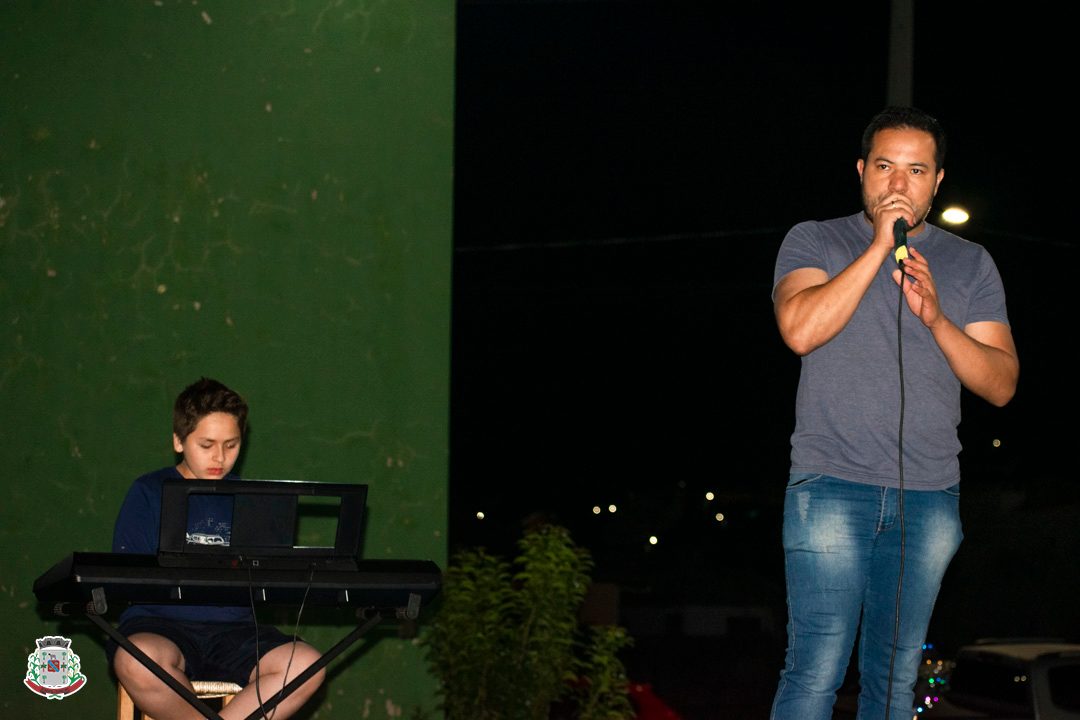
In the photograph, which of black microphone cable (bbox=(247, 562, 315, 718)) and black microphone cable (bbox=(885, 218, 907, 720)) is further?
black microphone cable (bbox=(247, 562, 315, 718))

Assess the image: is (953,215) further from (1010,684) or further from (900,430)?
(900,430)

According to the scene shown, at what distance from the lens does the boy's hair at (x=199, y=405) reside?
3.46m

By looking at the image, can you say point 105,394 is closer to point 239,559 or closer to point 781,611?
point 239,559

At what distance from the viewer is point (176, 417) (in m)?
3.50

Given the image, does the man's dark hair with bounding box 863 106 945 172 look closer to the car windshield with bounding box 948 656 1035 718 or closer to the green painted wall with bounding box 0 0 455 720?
the green painted wall with bounding box 0 0 455 720

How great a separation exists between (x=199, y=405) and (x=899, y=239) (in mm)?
1913

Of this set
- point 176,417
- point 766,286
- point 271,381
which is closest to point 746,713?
point 766,286

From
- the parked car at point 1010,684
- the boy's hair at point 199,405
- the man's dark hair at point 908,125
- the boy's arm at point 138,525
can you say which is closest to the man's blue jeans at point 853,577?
the man's dark hair at point 908,125

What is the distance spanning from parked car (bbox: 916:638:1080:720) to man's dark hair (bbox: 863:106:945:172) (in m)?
8.18

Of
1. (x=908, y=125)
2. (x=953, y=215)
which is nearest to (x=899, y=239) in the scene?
(x=908, y=125)

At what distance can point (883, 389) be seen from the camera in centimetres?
268

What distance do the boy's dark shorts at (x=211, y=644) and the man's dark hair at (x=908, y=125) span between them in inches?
78.0

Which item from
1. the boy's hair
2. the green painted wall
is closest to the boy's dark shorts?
the boy's hair

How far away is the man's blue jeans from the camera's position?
2.62 m
